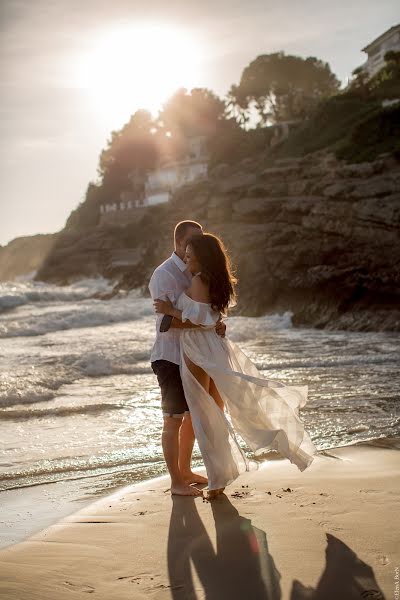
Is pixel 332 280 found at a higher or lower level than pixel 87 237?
lower

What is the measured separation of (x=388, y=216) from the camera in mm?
23750

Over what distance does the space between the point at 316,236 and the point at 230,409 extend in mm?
21581

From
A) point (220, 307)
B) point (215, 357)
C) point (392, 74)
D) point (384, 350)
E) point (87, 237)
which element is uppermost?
point (392, 74)

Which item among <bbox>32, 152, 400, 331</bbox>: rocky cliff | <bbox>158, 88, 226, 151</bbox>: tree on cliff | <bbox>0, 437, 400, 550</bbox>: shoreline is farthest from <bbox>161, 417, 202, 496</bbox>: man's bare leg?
<bbox>158, 88, 226, 151</bbox>: tree on cliff

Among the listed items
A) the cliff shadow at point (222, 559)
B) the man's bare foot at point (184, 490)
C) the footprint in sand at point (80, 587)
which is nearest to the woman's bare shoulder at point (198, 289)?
the man's bare foot at point (184, 490)

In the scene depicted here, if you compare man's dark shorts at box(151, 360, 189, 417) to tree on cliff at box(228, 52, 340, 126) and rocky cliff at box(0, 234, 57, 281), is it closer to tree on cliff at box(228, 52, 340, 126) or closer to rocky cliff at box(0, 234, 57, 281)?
tree on cliff at box(228, 52, 340, 126)

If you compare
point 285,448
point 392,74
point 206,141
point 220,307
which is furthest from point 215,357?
point 206,141

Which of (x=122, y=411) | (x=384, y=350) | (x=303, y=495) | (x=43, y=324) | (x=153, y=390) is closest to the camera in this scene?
(x=303, y=495)

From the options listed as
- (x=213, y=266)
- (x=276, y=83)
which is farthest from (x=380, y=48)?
(x=213, y=266)

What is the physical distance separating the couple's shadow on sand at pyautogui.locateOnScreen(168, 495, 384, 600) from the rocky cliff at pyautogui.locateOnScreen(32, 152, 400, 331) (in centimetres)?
1379

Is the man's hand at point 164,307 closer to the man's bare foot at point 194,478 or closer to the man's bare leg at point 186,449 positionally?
the man's bare leg at point 186,449

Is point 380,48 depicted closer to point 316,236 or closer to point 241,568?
point 316,236

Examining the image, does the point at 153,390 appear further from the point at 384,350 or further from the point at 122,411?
the point at 384,350

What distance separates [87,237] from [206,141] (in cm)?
1700
